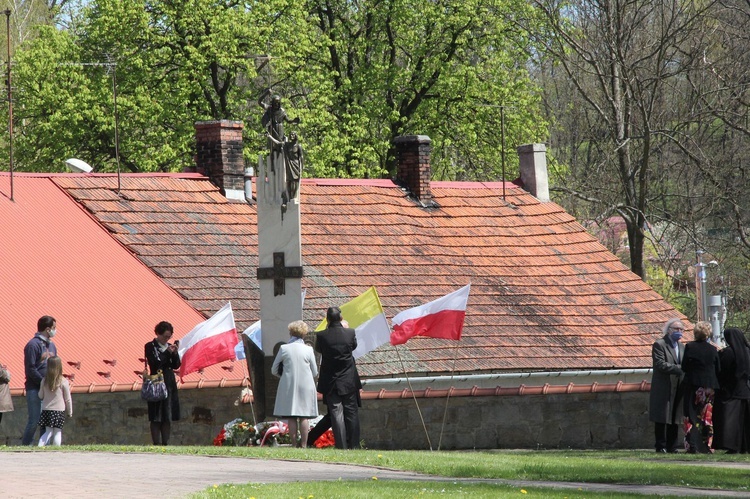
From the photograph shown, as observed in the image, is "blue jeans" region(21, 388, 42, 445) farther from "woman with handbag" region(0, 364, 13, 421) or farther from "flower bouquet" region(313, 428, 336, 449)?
"flower bouquet" region(313, 428, 336, 449)

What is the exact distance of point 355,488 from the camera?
37.4 feet

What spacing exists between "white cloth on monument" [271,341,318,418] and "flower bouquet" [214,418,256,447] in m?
1.47

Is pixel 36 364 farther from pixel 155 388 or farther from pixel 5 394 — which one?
pixel 155 388

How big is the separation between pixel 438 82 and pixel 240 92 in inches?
216

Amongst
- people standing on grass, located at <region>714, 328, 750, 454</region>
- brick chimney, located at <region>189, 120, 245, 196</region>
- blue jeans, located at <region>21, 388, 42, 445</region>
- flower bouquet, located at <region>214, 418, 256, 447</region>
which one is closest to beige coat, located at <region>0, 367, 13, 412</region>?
blue jeans, located at <region>21, 388, 42, 445</region>

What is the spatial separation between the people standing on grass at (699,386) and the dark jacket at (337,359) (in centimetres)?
389

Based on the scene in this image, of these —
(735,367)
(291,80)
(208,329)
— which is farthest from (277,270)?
(291,80)

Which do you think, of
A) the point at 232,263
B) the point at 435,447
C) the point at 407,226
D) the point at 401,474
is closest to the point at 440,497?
the point at 401,474

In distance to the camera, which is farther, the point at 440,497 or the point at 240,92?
the point at 240,92

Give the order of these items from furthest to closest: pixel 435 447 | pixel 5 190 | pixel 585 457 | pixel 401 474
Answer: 1. pixel 5 190
2. pixel 435 447
3. pixel 585 457
4. pixel 401 474

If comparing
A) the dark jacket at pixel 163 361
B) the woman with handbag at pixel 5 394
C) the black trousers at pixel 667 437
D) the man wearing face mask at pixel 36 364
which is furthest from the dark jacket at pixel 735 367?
the woman with handbag at pixel 5 394

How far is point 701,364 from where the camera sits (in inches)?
675

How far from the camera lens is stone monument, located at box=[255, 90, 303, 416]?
1833 centimetres

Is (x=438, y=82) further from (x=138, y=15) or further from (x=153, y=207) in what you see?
(x=153, y=207)
